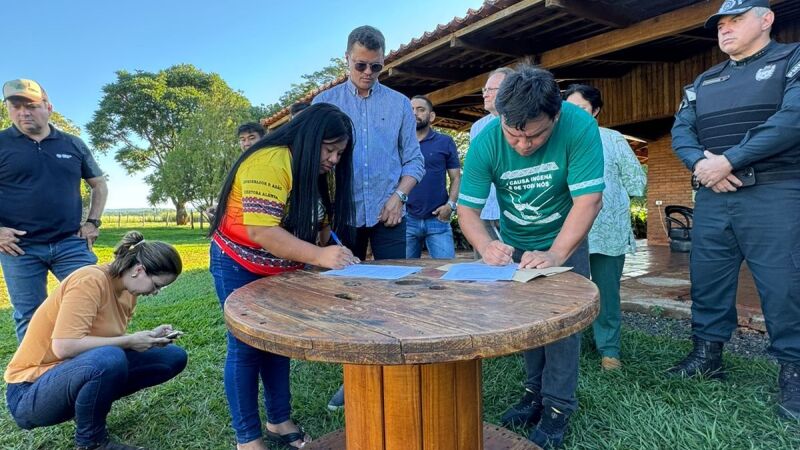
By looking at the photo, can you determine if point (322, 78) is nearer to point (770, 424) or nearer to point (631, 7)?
point (631, 7)

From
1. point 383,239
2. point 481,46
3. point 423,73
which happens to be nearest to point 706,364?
point 383,239

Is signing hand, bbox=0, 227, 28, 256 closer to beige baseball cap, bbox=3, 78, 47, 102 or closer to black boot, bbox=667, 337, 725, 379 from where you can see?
beige baseball cap, bbox=3, 78, 47, 102

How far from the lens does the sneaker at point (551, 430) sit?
185 centimetres

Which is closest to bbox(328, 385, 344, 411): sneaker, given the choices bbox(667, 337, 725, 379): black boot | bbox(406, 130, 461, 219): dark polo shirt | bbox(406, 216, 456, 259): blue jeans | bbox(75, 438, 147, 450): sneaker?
bbox(75, 438, 147, 450): sneaker

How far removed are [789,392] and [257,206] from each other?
2.32 meters

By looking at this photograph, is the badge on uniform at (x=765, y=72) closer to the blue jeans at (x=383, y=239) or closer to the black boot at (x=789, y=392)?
the black boot at (x=789, y=392)

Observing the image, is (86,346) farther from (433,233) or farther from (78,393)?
(433,233)

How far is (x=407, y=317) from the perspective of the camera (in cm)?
Result: 111

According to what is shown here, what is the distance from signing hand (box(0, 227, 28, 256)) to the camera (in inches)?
97.2

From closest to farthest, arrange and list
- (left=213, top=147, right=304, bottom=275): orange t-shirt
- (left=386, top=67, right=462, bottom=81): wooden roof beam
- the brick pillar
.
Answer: (left=213, top=147, right=304, bottom=275): orange t-shirt → (left=386, top=67, right=462, bottom=81): wooden roof beam → the brick pillar

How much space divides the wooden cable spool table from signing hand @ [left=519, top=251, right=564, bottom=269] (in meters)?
0.10

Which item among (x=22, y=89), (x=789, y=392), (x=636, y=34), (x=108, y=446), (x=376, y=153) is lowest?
(x=108, y=446)

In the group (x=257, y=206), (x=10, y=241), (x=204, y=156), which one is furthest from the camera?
(x=204, y=156)

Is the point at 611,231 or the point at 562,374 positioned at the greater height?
the point at 611,231
